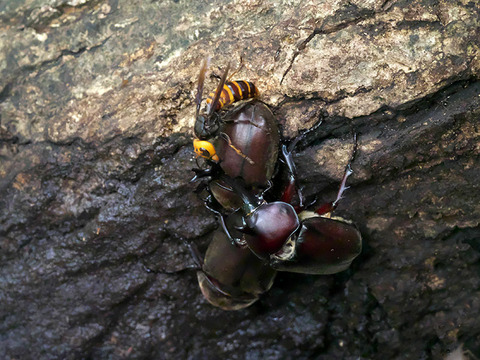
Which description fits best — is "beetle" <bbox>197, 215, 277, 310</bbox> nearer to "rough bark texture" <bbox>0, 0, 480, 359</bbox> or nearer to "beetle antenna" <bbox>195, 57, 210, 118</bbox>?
"rough bark texture" <bbox>0, 0, 480, 359</bbox>

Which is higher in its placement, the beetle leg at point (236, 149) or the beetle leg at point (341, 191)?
the beetle leg at point (236, 149)

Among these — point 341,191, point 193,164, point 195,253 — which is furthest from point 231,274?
point 341,191

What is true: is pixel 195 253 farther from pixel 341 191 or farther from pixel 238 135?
pixel 341 191

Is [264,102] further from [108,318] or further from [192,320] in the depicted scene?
[108,318]

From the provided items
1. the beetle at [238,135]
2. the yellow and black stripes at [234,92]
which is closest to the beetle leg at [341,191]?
the beetle at [238,135]

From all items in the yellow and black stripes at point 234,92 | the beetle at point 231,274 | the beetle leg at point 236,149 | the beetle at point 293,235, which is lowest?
the beetle at point 231,274

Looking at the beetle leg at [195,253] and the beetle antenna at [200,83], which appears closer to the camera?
the beetle antenna at [200,83]

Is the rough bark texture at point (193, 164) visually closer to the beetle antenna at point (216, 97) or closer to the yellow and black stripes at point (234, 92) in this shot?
the yellow and black stripes at point (234, 92)

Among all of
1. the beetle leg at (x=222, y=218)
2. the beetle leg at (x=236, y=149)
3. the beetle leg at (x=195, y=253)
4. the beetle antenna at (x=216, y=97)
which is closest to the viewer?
the beetle antenna at (x=216, y=97)

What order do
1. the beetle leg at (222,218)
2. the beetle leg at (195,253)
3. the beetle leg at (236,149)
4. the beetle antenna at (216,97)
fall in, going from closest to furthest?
1. the beetle antenna at (216,97)
2. the beetle leg at (236,149)
3. the beetle leg at (222,218)
4. the beetle leg at (195,253)
